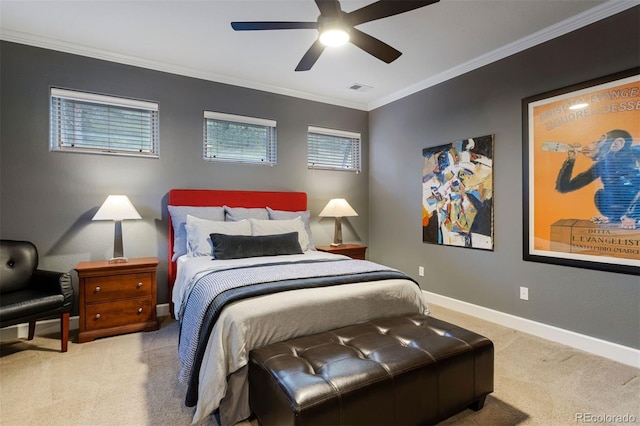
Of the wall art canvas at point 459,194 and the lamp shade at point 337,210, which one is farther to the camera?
the lamp shade at point 337,210

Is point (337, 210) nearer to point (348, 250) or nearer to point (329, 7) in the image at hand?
point (348, 250)

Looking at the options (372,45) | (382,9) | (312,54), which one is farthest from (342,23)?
(312,54)

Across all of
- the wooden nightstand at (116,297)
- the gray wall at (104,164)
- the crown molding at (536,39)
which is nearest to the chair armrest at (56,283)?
the wooden nightstand at (116,297)

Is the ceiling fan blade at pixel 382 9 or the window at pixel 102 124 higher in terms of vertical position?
the ceiling fan blade at pixel 382 9

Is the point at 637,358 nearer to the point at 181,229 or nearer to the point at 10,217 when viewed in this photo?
the point at 181,229

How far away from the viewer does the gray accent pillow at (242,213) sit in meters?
3.56

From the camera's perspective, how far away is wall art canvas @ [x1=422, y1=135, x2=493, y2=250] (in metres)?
3.41

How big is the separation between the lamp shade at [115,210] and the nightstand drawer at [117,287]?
1.81 feet

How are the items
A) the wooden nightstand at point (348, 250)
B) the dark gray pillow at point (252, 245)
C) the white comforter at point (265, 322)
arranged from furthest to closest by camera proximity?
the wooden nightstand at point (348, 250), the dark gray pillow at point (252, 245), the white comforter at point (265, 322)

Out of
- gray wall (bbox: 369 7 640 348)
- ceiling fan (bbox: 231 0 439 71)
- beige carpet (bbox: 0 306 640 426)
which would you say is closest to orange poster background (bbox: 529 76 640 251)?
gray wall (bbox: 369 7 640 348)

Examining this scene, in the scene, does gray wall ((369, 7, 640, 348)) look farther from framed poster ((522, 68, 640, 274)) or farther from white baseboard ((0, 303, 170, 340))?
white baseboard ((0, 303, 170, 340))

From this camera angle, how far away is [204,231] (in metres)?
3.13

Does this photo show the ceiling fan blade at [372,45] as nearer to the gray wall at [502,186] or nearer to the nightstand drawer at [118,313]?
the gray wall at [502,186]

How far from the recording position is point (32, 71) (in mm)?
3010
